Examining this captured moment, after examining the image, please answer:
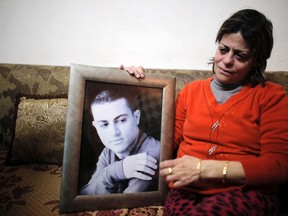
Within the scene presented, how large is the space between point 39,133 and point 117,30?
0.92m

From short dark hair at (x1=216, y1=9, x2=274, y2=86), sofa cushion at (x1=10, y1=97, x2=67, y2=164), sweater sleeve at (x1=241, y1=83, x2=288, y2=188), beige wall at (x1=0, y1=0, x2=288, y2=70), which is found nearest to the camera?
sweater sleeve at (x1=241, y1=83, x2=288, y2=188)

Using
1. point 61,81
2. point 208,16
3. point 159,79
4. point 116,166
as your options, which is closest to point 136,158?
point 116,166

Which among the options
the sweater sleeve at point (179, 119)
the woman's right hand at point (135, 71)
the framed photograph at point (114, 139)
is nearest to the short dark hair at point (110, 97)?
the framed photograph at point (114, 139)

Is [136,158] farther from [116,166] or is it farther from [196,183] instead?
[196,183]

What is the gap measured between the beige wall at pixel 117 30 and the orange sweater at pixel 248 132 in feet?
2.56

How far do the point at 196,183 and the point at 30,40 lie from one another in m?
1.53

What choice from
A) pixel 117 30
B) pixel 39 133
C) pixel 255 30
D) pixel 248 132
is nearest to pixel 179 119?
pixel 248 132

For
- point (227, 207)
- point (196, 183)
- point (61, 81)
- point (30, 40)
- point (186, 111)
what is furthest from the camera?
point (30, 40)

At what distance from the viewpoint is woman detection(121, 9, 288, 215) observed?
77cm

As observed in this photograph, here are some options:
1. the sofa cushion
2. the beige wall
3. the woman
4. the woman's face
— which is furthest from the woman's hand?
the beige wall

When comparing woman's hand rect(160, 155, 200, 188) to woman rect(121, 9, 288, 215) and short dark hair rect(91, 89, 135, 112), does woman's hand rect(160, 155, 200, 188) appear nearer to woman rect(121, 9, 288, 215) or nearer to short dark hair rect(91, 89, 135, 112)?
woman rect(121, 9, 288, 215)

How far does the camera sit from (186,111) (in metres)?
1.07

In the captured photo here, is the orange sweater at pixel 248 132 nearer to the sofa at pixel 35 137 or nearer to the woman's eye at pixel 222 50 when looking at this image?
the woman's eye at pixel 222 50

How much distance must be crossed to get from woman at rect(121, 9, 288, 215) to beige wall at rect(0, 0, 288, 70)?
2.26 ft
